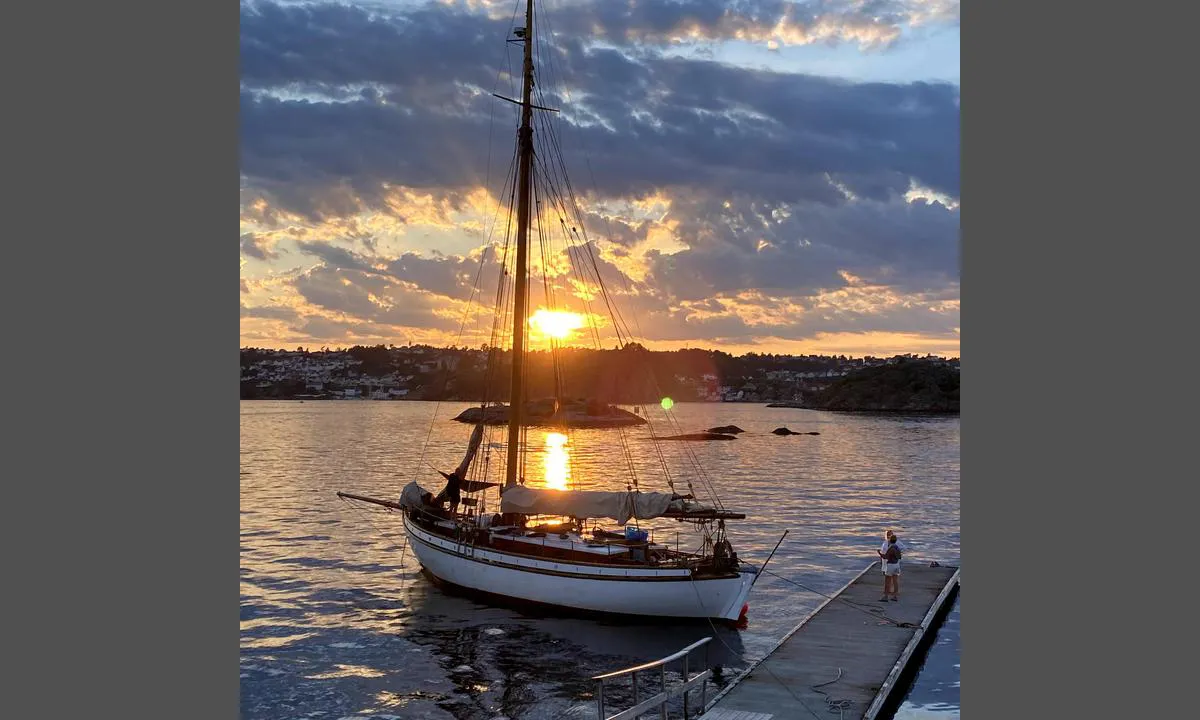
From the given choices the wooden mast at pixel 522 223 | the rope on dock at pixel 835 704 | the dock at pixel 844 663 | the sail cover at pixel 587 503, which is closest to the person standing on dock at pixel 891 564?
the dock at pixel 844 663

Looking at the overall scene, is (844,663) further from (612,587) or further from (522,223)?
(522,223)

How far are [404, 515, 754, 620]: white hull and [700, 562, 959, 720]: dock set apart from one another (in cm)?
297

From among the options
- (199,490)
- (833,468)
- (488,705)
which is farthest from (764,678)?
(833,468)

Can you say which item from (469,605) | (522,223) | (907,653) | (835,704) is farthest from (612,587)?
(522,223)

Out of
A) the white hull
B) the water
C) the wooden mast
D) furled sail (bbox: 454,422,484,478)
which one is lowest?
the water

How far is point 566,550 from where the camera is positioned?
27.7m

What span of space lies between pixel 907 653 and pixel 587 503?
10.5 m

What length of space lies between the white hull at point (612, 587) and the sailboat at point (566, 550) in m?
0.03

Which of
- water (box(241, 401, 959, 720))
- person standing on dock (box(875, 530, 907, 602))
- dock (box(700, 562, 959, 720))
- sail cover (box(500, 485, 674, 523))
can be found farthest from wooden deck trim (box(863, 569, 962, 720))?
sail cover (box(500, 485, 674, 523))

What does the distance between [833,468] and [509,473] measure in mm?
58175

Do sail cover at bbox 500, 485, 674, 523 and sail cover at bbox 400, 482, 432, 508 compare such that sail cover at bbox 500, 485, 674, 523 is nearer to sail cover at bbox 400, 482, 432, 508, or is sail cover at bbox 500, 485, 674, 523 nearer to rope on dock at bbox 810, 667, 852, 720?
sail cover at bbox 400, 482, 432, 508

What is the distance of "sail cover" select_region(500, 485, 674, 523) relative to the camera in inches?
1080

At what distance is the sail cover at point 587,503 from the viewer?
27.4 m

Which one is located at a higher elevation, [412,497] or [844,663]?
[412,497]
